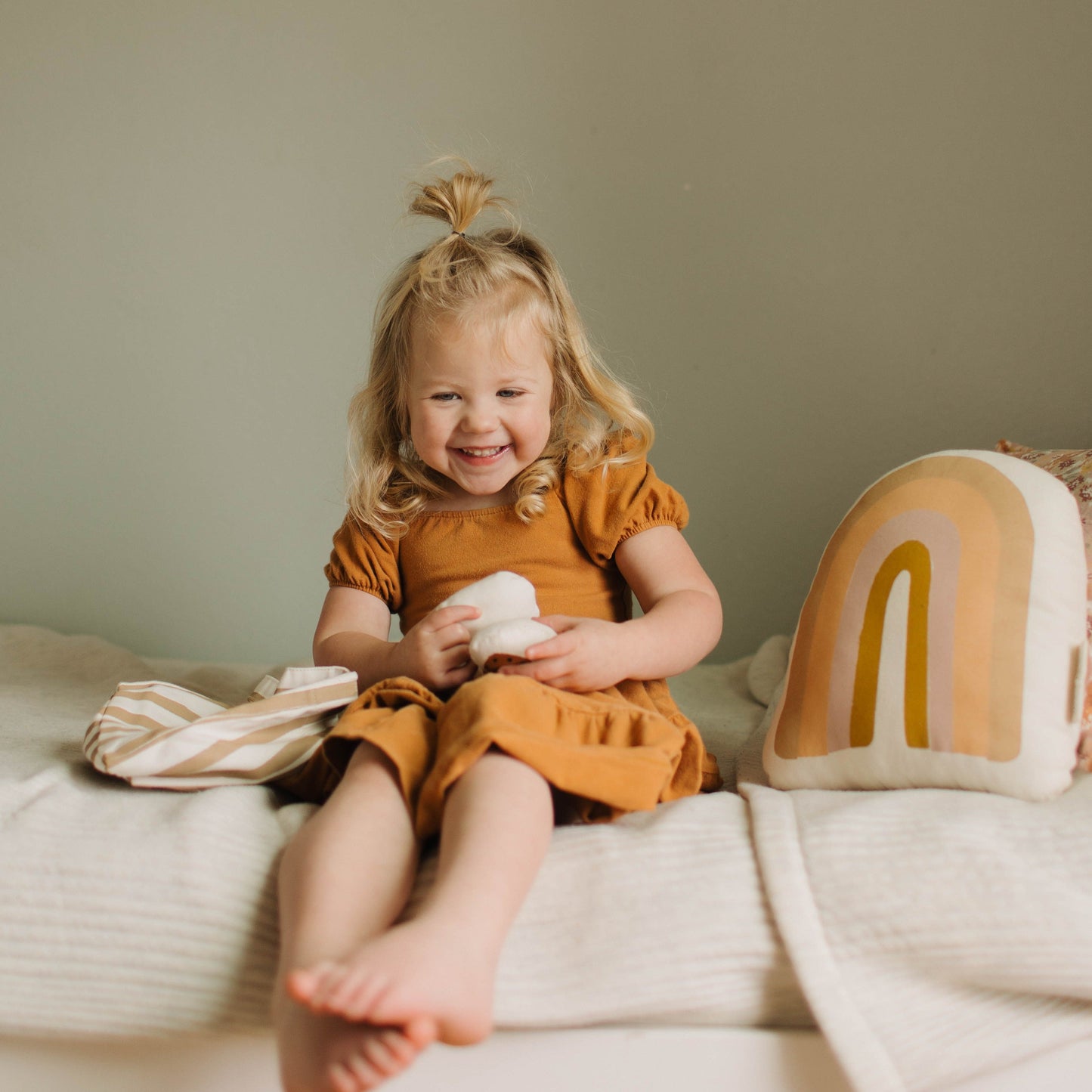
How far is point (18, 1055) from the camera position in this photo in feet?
2.14

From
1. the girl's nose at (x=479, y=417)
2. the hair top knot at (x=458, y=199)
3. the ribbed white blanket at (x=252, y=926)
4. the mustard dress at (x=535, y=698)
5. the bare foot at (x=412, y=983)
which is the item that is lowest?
the ribbed white blanket at (x=252, y=926)

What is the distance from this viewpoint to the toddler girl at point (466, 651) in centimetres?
53

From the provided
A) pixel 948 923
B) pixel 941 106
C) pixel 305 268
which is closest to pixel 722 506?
pixel 941 106

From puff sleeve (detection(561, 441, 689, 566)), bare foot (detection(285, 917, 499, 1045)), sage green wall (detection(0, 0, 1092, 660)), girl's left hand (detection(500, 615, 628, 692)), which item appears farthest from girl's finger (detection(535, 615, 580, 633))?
sage green wall (detection(0, 0, 1092, 660))

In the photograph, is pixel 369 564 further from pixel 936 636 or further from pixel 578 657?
pixel 936 636

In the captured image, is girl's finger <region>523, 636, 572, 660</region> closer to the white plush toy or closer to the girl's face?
the white plush toy

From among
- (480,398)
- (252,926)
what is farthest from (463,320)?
(252,926)

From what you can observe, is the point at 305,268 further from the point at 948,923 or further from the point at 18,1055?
the point at 948,923

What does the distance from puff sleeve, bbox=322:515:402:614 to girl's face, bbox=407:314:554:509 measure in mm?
121

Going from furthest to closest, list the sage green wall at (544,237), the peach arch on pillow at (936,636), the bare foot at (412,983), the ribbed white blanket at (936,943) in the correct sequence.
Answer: the sage green wall at (544,237), the peach arch on pillow at (936,636), the ribbed white blanket at (936,943), the bare foot at (412,983)

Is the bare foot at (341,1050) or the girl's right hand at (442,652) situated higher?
the girl's right hand at (442,652)

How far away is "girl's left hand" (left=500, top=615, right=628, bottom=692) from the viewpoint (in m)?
0.79

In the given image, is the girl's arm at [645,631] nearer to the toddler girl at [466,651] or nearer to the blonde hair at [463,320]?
the toddler girl at [466,651]

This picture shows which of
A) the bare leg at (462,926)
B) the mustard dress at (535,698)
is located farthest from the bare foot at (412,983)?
the mustard dress at (535,698)
